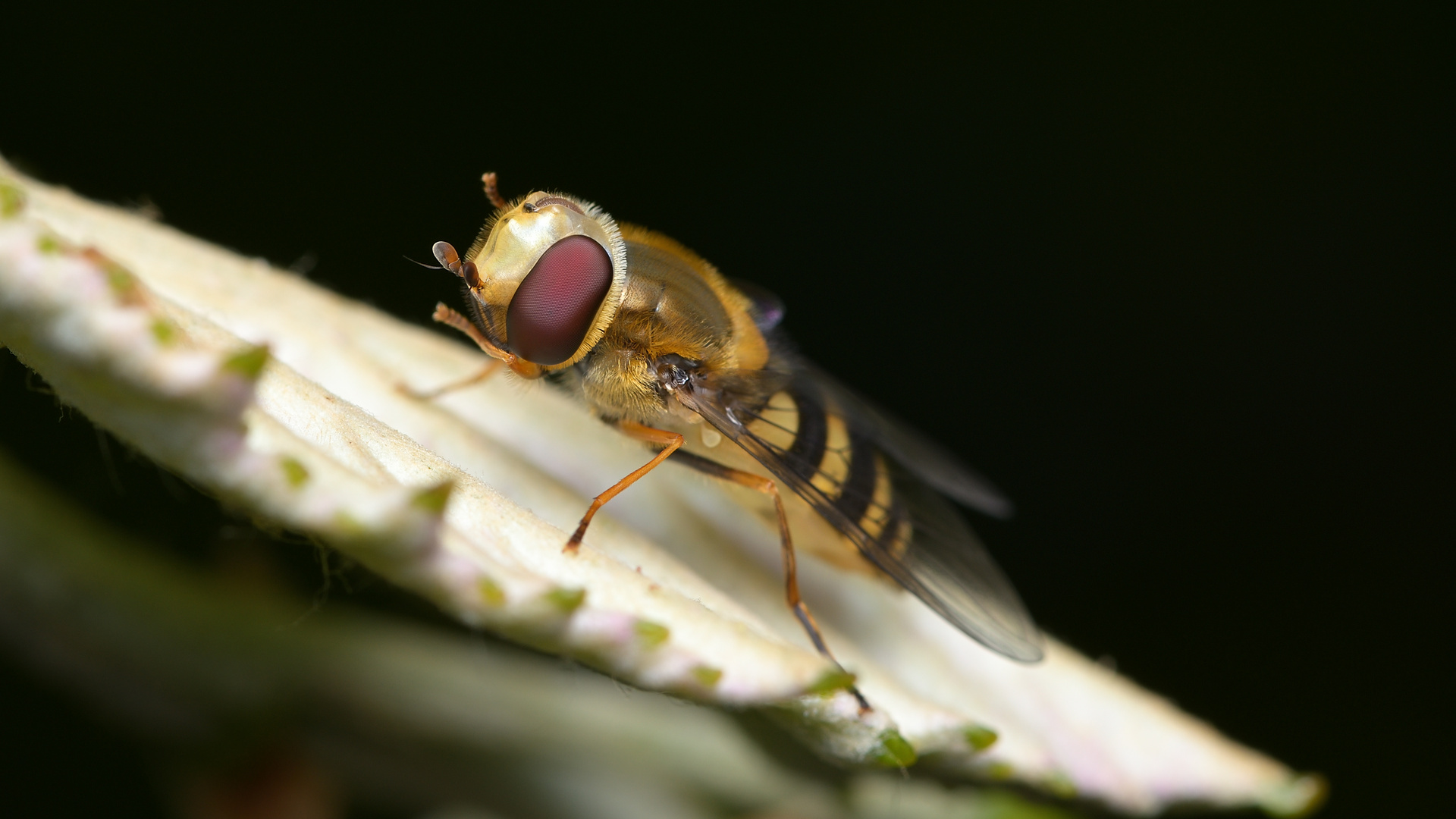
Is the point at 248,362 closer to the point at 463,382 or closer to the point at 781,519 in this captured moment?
the point at 463,382

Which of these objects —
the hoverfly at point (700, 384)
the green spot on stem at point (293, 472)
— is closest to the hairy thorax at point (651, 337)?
the hoverfly at point (700, 384)

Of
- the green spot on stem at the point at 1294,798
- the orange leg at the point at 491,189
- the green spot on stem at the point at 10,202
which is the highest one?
the orange leg at the point at 491,189

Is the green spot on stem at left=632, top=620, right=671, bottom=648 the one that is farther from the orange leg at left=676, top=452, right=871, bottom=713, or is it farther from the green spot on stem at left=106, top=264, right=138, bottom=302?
the orange leg at left=676, top=452, right=871, bottom=713

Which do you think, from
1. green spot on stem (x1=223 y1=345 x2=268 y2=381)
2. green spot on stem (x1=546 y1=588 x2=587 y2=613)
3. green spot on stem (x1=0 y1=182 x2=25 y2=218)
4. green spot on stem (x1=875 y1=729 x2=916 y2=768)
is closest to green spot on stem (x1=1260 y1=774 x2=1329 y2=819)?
green spot on stem (x1=875 y1=729 x2=916 y2=768)

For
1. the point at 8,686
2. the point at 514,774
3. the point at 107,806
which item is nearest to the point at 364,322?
the point at 514,774

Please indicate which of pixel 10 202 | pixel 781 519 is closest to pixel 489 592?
pixel 10 202

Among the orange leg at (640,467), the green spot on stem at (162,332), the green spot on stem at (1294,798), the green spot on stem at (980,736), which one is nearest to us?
the green spot on stem at (162,332)

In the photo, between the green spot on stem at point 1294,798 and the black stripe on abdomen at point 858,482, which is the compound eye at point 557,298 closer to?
the black stripe on abdomen at point 858,482
